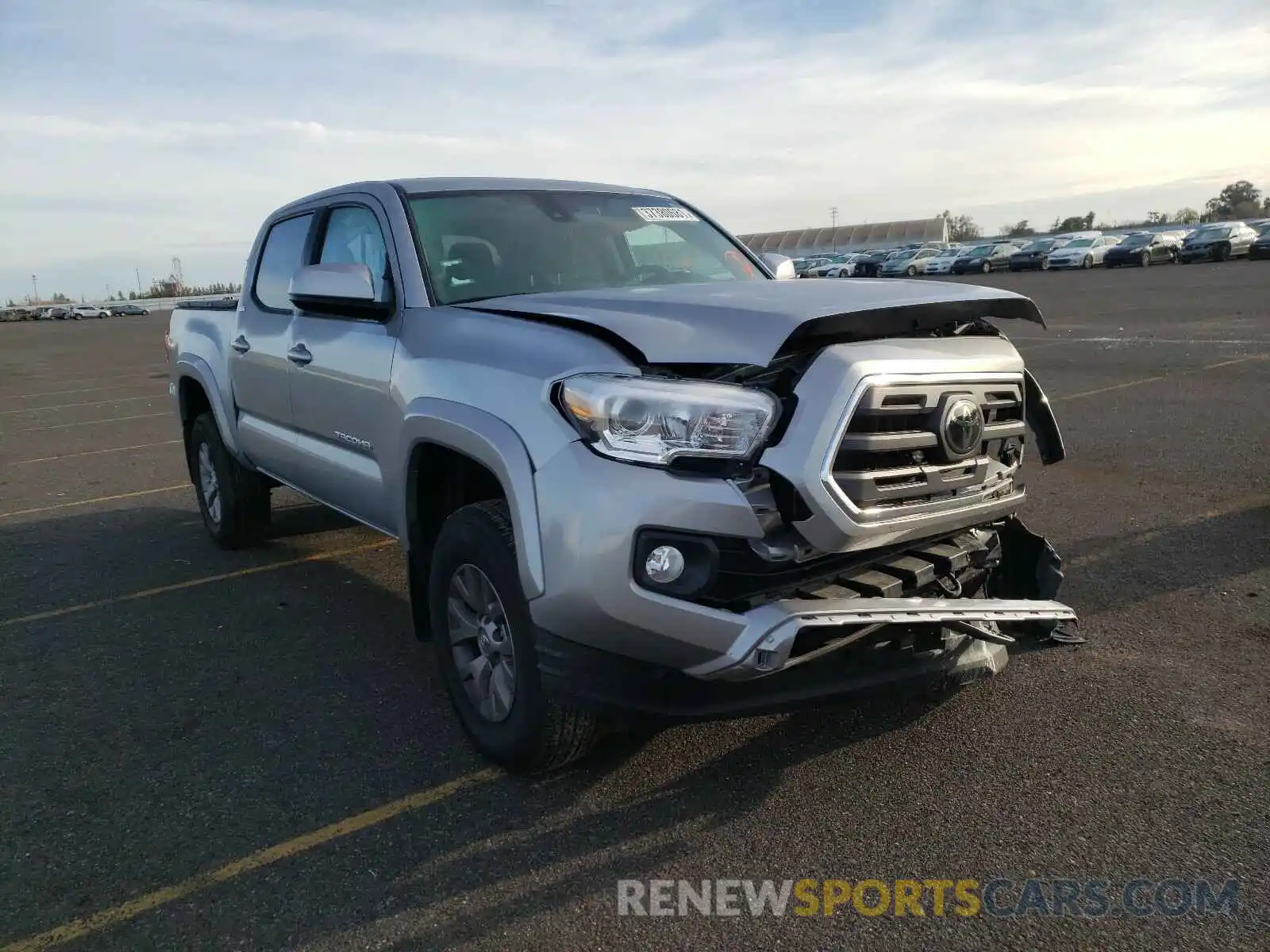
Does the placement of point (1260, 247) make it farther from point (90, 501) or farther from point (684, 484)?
point (684, 484)

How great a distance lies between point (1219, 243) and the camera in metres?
43.6

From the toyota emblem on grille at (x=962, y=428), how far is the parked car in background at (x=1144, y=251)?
4868 centimetres

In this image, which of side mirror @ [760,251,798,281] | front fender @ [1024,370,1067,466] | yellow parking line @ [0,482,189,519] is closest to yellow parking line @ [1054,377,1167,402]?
side mirror @ [760,251,798,281]

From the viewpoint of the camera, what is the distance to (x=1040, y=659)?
4191mm

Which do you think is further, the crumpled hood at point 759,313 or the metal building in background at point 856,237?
the metal building in background at point 856,237

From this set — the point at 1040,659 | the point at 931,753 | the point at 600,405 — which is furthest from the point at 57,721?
the point at 1040,659

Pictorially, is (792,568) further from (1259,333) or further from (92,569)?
(1259,333)

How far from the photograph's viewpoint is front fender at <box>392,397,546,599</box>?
295 centimetres

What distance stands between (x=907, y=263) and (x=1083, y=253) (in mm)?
8109

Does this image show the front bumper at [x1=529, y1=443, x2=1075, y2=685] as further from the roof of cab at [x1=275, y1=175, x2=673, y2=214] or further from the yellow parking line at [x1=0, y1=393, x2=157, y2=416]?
the yellow parking line at [x1=0, y1=393, x2=157, y2=416]

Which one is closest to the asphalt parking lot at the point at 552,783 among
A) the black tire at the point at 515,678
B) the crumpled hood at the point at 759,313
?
the black tire at the point at 515,678

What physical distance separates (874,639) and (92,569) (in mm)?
5172

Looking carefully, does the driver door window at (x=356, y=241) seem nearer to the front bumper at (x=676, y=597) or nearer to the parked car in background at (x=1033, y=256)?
the front bumper at (x=676, y=597)

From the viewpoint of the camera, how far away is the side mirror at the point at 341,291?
12.7 ft
